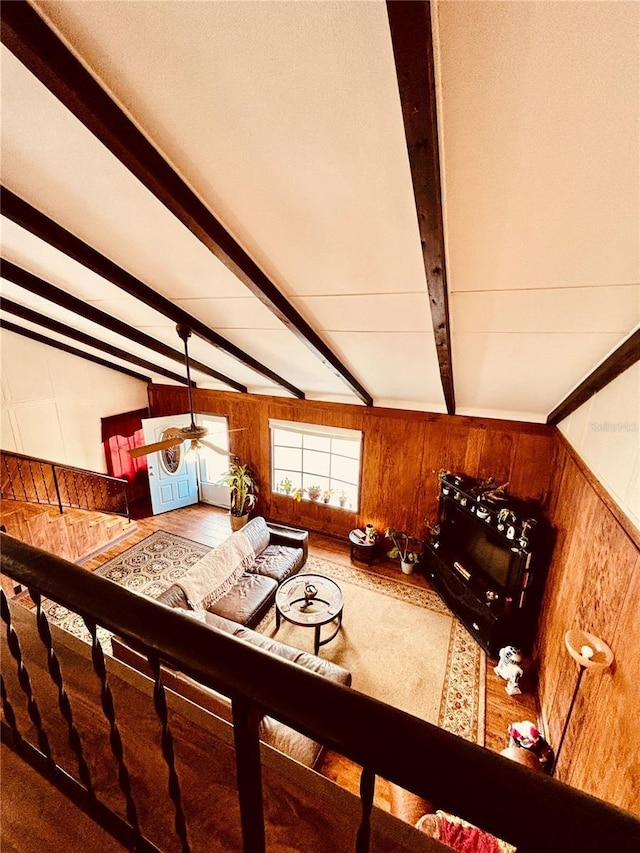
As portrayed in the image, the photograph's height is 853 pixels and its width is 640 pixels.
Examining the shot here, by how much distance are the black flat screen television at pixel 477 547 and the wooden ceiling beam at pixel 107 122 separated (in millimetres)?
3407

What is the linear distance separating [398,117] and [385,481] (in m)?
4.49

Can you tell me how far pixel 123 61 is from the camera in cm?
109

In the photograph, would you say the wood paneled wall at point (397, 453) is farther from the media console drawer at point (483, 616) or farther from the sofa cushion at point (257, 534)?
the sofa cushion at point (257, 534)

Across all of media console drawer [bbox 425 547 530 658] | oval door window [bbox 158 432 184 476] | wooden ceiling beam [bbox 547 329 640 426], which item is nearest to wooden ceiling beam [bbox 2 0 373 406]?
wooden ceiling beam [bbox 547 329 640 426]

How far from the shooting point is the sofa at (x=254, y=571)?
141 inches

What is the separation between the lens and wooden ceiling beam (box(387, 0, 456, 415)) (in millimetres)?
829

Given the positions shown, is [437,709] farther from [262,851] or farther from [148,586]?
[148,586]

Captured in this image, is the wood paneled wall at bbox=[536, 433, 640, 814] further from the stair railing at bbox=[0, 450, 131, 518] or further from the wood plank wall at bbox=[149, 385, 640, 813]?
the stair railing at bbox=[0, 450, 131, 518]

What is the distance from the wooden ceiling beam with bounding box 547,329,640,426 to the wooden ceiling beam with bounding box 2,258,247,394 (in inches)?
162

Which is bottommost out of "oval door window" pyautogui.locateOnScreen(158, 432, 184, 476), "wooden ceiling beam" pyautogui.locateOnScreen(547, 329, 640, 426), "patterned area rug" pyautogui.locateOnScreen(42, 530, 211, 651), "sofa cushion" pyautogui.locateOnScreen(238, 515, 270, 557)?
"patterned area rug" pyautogui.locateOnScreen(42, 530, 211, 651)

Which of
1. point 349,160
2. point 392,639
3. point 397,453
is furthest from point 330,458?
point 349,160

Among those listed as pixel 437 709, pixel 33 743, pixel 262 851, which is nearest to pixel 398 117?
pixel 262 851

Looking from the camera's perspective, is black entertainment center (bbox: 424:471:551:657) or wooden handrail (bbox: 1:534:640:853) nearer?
wooden handrail (bbox: 1:534:640:853)

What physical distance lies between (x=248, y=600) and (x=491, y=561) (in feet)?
8.46
